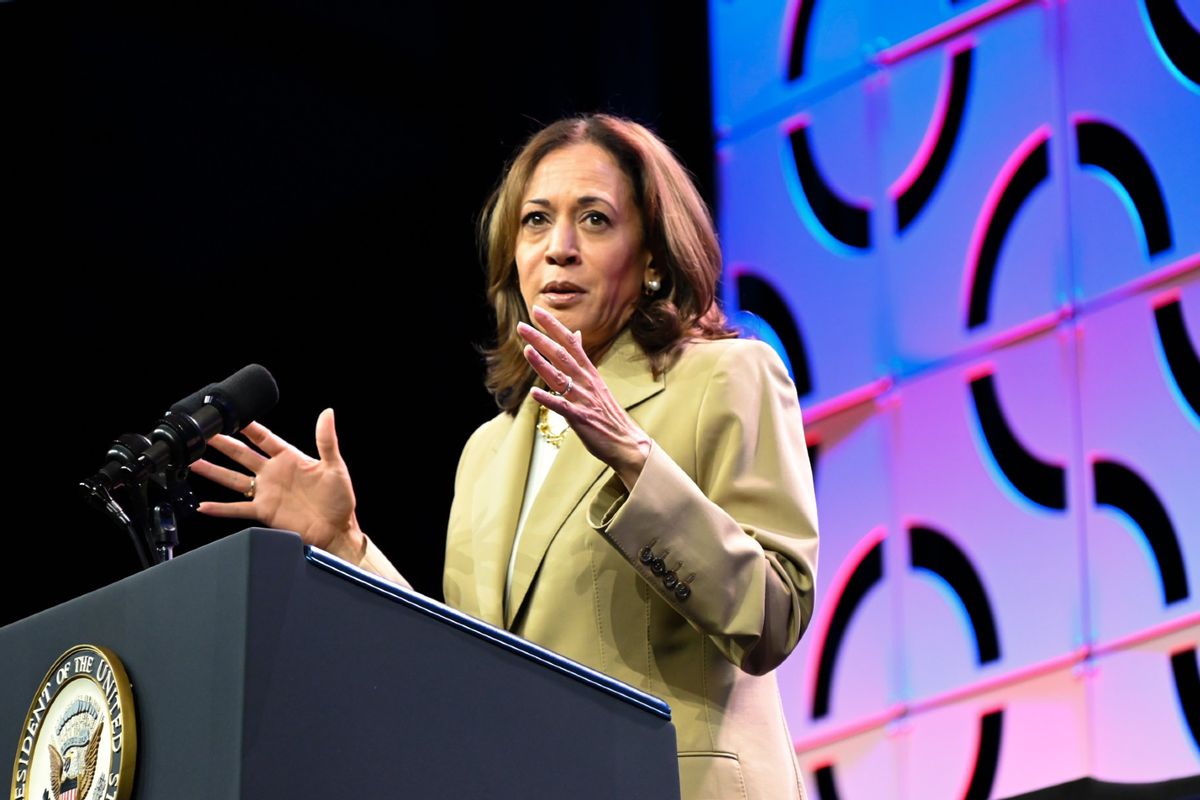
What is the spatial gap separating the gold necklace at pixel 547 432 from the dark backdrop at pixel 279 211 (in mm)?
1915

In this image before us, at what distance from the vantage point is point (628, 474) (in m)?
1.65

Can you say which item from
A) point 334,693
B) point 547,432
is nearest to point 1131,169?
point 547,432

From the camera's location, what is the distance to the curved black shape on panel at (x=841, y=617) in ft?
11.5

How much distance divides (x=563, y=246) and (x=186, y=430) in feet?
2.14

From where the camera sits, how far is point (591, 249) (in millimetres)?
2105

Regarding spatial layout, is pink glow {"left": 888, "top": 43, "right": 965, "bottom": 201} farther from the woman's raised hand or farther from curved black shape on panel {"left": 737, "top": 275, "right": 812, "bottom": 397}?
the woman's raised hand

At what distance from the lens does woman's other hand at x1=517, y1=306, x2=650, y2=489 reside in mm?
1622

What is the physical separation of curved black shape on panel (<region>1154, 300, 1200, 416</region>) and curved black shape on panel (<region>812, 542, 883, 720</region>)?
813mm

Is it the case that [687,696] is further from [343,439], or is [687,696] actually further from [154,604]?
[343,439]

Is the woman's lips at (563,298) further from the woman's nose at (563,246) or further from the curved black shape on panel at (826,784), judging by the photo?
the curved black shape on panel at (826,784)

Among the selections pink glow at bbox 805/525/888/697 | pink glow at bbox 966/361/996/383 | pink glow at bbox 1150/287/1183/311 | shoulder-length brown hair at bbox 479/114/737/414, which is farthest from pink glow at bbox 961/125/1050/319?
shoulder-length brown hair at bbox 479/114/737/414

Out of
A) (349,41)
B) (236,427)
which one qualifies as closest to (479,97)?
(349,41)

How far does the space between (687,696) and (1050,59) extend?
6.71 ft

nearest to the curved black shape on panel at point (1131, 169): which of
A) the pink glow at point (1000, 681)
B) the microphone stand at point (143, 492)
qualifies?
the pink glow at point (1000, 681)
